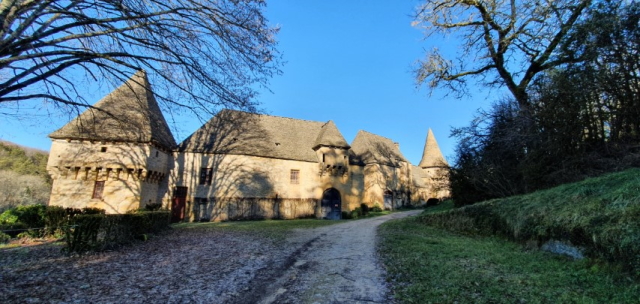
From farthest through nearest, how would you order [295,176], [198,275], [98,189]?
[295,176]
[98,189]
[198,275]

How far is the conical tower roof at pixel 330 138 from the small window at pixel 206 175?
952 centimetres

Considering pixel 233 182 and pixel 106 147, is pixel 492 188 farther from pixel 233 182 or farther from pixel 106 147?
pixel 106 147

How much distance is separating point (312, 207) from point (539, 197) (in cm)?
1938

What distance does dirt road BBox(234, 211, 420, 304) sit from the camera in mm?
4534

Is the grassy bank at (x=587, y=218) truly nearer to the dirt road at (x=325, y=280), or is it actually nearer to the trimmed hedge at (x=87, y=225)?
the dirt road at (x=325, y=280)

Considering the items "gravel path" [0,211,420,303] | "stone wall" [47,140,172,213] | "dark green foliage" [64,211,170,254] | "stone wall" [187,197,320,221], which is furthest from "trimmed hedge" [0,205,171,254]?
"stone wall" [187,197,320,221]

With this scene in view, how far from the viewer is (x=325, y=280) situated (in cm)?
538

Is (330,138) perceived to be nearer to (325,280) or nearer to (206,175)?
(206,175)

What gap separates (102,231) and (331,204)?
20405 millimetres

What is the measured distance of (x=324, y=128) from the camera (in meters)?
29.0

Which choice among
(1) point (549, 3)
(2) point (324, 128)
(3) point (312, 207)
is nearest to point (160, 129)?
(1) point (549, 3)

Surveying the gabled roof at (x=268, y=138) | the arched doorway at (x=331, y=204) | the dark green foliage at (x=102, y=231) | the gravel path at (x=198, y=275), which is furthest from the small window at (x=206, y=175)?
the gravel path at (x=198, y=275)

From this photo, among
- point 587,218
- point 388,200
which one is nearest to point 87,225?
point 587,218

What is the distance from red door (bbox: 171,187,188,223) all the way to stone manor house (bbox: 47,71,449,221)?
0.23 ft
